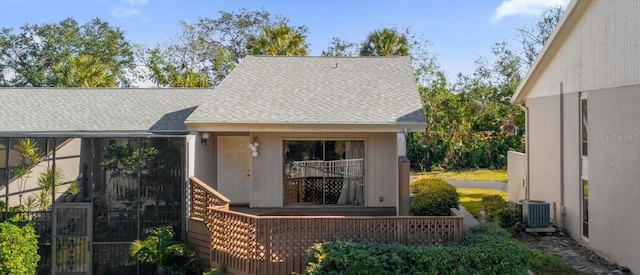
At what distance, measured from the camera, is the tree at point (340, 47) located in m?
34.9

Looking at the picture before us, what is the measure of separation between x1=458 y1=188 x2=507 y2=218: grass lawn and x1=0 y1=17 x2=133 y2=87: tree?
29.0m

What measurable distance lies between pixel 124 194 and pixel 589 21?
1166cm

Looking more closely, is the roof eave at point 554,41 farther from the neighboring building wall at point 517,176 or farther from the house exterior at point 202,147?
the house exterior at point 202,147

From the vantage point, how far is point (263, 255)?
8406 millimetres

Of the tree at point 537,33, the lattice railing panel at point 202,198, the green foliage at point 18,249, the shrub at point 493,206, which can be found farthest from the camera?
the tree at point 537,33

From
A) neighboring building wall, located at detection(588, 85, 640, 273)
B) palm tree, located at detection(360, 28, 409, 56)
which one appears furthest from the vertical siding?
palm tree, located at detection(360, 28, 409, 56)

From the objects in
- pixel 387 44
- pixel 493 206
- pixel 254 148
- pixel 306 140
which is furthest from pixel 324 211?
pixel 387 44

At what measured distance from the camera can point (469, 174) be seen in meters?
25.3

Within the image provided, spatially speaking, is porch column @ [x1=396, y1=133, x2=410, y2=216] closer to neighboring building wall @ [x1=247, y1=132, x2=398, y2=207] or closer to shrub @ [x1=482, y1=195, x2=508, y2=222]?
neighboring building wall @ [x1=247, y1=132, x2=398, y2=207]

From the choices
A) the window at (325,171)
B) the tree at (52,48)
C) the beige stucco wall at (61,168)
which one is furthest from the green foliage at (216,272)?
the tree at (52,48)

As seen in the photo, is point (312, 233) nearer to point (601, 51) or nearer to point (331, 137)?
point (331, 137)

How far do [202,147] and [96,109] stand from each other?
4.56 metres

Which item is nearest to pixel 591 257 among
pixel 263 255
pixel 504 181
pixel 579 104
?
pixel 579 104

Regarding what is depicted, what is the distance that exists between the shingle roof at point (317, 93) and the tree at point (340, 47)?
2055 cm
